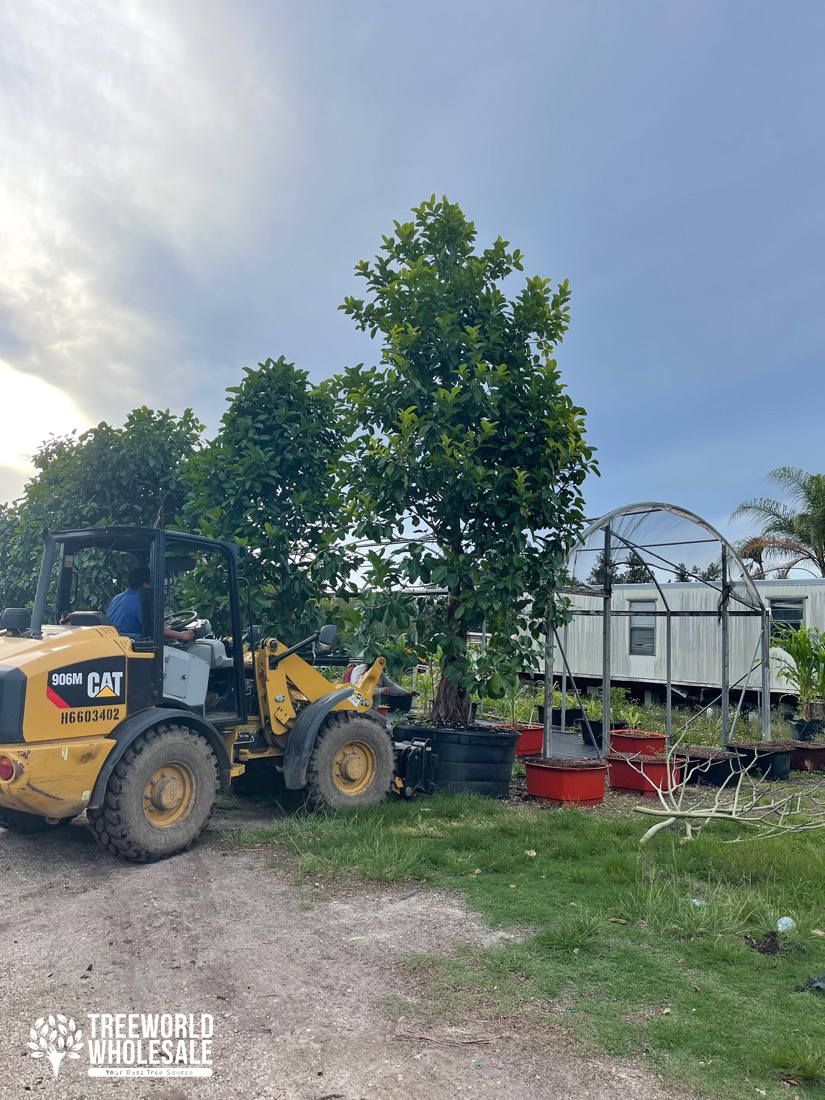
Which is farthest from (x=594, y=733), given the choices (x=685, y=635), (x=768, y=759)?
(x=685, y=635)

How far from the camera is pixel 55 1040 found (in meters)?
3.34

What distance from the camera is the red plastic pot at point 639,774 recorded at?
8.88 meters

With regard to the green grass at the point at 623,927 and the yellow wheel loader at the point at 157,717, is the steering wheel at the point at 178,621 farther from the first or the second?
the green grass at the point at 623,927

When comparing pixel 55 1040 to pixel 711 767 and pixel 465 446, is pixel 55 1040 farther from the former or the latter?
pixel 711 767

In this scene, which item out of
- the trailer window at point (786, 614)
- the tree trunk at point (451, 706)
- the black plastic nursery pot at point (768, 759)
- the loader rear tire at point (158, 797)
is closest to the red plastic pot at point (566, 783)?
the tree trunk at point (451, 706)

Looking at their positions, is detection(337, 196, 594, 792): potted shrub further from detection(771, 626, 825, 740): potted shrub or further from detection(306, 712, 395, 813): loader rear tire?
detection(771, 626, 825, 740): potted shrub

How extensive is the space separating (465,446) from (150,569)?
3.26 m

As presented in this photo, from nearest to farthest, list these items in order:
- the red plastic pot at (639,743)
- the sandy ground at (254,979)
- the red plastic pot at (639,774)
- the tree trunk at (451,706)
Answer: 1. the sandy ground at (254,979)
2. the red plastic pot at (639,774)
3. the tree trunk at (451,706)
4. the red plastic pot at (639,743)

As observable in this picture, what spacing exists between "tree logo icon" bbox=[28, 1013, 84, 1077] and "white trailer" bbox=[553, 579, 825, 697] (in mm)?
13226

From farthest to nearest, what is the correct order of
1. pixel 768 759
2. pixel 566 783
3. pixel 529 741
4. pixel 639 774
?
pixel 529 741, pixel 768 759, pixel 639 774, pixel 566 783

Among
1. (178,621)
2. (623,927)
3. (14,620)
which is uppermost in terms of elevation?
(178,621)

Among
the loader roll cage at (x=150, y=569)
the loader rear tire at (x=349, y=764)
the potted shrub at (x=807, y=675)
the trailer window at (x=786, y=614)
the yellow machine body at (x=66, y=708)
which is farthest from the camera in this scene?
the trailer window at (x=786, y=614)

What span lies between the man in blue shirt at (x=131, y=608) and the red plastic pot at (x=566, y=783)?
403cm

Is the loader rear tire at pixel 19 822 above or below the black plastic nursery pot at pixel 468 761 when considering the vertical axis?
below
